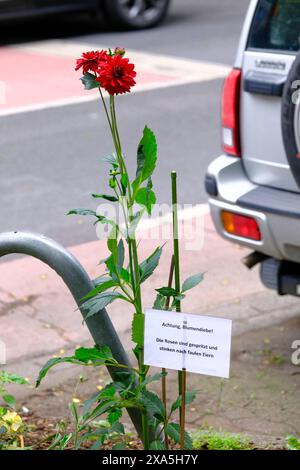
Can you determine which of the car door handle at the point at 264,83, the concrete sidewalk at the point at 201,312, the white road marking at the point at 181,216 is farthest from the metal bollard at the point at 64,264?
the white road marking at the point at 181,216

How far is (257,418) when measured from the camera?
13.7 feet

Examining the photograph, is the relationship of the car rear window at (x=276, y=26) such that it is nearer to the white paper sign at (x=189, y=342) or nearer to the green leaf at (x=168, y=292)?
the green leaf at (x=168, y=292)

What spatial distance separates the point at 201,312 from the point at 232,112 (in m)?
1.17

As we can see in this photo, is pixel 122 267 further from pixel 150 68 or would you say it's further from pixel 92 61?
pixel 150 68

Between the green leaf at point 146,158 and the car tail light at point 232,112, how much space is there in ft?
6.33

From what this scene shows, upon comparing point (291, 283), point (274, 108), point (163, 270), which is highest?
point (274, 108)

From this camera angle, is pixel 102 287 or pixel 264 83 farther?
pixel 264 83

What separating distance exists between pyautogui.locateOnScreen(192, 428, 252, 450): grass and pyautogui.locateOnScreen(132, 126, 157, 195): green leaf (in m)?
1.18

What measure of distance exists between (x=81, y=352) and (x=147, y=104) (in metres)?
7.15

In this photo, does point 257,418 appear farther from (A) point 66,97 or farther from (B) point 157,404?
(A) point 66,97

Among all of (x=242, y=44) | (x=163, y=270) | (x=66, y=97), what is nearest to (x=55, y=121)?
(x=66, y=97)

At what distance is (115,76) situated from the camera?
269 cm

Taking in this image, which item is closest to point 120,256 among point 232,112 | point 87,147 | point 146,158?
point 146,158

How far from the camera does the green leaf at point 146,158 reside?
280 cm
